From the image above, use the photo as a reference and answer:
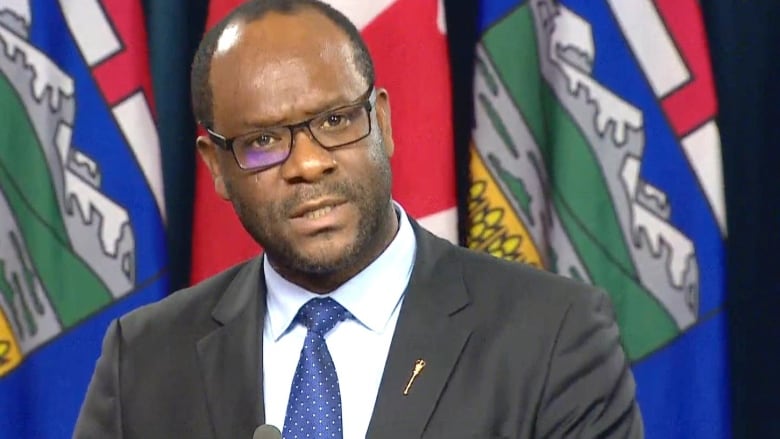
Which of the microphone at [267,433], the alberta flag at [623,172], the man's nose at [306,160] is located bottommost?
the alberta flag at [623,172]

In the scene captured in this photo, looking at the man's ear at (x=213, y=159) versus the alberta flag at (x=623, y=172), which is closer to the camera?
the man's ear at (x=213, y=159)

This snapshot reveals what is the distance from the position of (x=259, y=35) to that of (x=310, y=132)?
0.43ft

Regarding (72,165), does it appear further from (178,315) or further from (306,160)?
(306,160)

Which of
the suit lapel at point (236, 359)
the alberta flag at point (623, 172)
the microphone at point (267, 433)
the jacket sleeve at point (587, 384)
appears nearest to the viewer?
the microphone at point (267, 433)

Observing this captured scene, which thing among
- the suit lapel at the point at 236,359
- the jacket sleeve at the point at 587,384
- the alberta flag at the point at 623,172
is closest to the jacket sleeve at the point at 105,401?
the suit lapel at the point at 236,359

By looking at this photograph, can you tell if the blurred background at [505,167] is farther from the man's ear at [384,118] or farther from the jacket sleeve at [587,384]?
the jacket sleeve at [587,384]

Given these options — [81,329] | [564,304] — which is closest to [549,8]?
[564,304]

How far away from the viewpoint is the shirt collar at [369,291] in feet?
4.47

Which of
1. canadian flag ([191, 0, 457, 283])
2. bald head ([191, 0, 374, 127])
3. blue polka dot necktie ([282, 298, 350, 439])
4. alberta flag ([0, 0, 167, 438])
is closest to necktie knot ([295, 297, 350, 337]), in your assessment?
blue polka dot necktie ([282, 298, 350, 439])

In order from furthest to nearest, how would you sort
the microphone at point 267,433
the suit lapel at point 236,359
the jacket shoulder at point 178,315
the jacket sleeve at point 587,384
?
the jacket shoulder at point 178,315
the suit lapel at point 236,359
the jacket sleeve at point 587,384
the microphone at point 267,433

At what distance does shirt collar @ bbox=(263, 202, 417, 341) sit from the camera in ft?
4.47

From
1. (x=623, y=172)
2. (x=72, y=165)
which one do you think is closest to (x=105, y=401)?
(x=72, y=165)

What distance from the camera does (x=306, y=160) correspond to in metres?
1.27

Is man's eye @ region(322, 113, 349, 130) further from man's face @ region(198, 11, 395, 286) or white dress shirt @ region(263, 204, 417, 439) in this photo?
white dress shirt @ region(263, 204, 417, 439)
